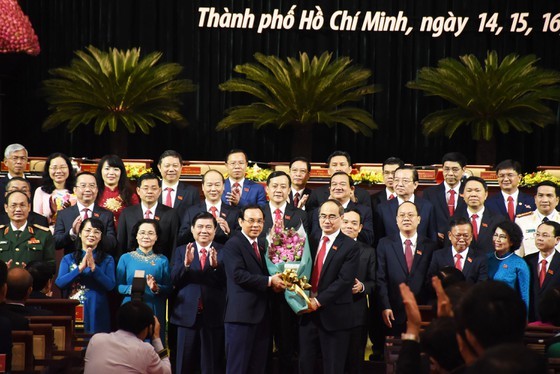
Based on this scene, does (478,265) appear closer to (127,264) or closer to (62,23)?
(127,264)

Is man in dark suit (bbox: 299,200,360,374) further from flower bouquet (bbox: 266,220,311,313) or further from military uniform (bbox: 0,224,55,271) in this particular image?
military uniform (bbox: 0,224,55,271)

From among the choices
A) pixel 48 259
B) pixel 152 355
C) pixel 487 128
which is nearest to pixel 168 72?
pixel 487 128

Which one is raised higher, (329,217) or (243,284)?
(329,217)

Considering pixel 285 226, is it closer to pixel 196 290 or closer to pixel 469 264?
pixel 196 290

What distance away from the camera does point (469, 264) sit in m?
6.26

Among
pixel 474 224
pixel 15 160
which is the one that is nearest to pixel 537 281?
pixel 474 224

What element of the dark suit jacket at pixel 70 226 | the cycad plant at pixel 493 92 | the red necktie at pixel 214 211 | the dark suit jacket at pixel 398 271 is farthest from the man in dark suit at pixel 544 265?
the cycad plant at pixel 493 92

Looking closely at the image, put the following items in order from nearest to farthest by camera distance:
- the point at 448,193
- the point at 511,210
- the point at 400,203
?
the point at 400,203, the point at 511,210, the point at 448,193

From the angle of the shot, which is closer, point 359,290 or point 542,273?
point 359,290

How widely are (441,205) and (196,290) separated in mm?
2100

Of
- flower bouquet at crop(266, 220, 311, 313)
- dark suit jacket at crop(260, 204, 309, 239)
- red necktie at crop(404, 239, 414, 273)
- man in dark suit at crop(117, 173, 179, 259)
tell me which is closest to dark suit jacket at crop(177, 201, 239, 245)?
man in dark suit at crop(117, 173, 179, 259)

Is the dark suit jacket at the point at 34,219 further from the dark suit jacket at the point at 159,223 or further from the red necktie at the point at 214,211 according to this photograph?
the red necktie at the point at 214,211

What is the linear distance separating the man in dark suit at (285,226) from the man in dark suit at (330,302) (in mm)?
251

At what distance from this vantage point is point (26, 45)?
10.9m
